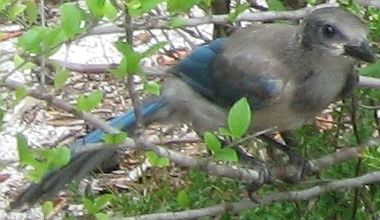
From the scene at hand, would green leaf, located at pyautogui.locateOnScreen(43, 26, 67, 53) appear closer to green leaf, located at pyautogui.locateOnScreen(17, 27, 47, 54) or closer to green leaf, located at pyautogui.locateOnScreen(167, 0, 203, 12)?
green leaf, located at pyautogui.locateOnScreen(17, 27, 47, 54)

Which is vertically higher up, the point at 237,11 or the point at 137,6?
the point at 137,6

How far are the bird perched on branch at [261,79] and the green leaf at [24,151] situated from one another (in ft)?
2.42

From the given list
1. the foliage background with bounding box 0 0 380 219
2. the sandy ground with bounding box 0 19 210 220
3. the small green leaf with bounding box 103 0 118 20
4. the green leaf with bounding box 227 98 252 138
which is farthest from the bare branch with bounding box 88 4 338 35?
the sandy ground with bounding box 0 19 210 220

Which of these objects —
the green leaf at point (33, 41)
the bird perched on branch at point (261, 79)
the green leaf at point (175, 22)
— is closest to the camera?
the green leaf at point (33, 41)

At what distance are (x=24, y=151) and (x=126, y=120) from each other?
3.54 ft

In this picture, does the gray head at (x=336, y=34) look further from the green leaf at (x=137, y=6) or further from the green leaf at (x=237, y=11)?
the green leaf at (x=137, y=6)

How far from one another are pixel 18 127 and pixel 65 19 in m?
2.79

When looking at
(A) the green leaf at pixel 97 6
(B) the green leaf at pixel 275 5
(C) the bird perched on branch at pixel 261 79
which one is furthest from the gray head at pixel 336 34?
(A) the green leaf at pixel 97 6

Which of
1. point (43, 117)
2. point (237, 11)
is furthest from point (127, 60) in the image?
point (43, 117)

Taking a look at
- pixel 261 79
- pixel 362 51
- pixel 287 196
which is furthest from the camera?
pixel 261 79

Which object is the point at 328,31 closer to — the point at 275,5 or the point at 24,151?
the point at 275,5

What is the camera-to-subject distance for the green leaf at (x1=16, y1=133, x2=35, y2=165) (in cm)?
289

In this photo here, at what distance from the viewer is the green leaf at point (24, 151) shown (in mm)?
2891

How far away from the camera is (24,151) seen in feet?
9.52
